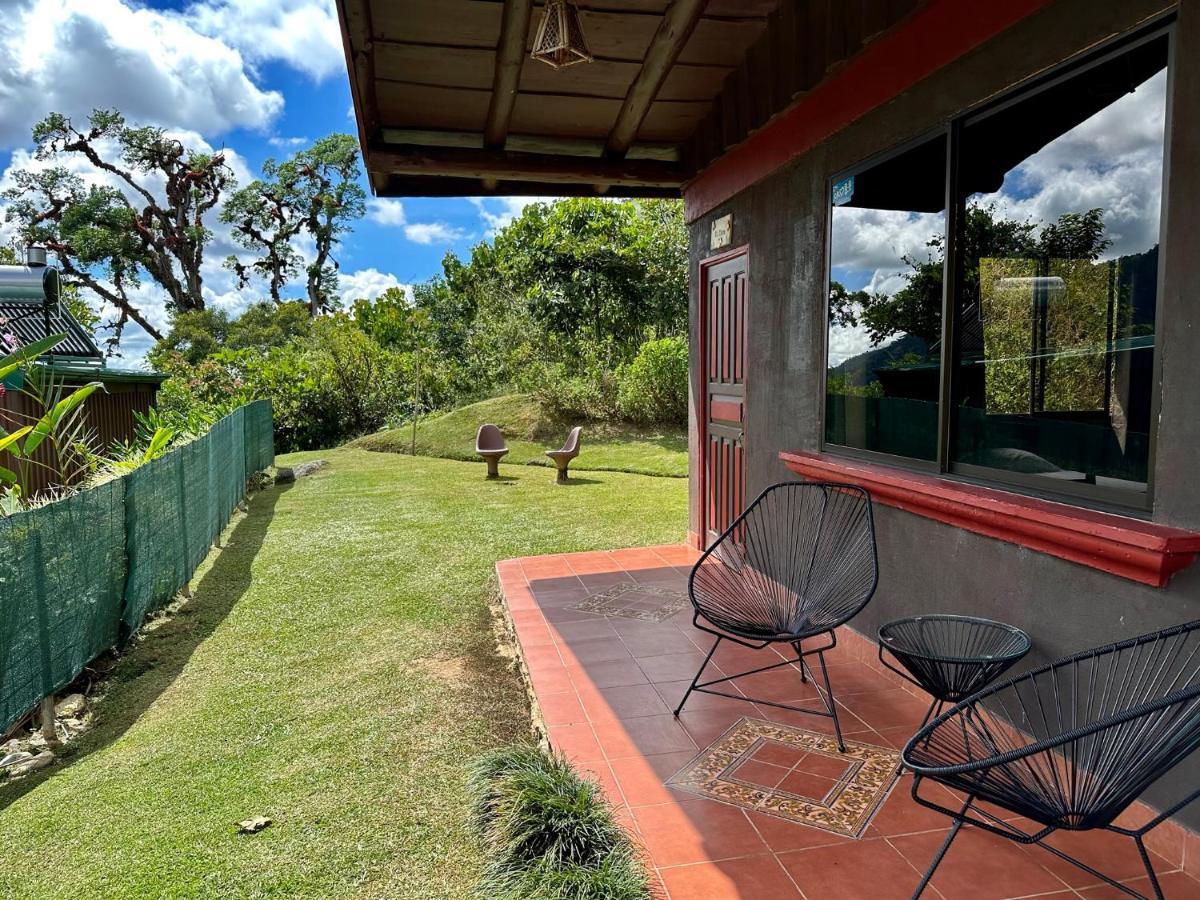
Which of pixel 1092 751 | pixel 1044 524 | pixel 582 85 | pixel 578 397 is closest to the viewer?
pixel 1092 751

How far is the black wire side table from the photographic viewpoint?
7.45 ft

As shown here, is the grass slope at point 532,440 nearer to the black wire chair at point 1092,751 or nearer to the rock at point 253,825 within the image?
the rock at point 253,825

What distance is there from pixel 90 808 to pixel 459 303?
21249 millimetres

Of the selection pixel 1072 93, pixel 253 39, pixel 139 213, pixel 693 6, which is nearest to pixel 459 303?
pixel 139 213

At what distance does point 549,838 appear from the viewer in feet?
7.06

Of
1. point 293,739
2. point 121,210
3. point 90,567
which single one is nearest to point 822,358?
point 293,739

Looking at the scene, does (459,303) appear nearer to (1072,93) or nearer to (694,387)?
(694,387)

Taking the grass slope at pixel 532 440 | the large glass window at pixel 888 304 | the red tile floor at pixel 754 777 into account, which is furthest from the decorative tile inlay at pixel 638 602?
the grass slope at pixel 532 440

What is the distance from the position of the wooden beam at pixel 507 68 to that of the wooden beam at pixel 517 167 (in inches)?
5.6

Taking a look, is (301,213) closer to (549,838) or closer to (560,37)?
(560,37)

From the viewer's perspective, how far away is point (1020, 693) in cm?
252

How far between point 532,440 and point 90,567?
32.7 ft

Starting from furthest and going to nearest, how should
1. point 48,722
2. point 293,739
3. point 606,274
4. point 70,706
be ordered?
point 606,274 → point 70,706 → point 48,722 → point 293,739

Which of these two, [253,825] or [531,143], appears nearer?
[253,825]
